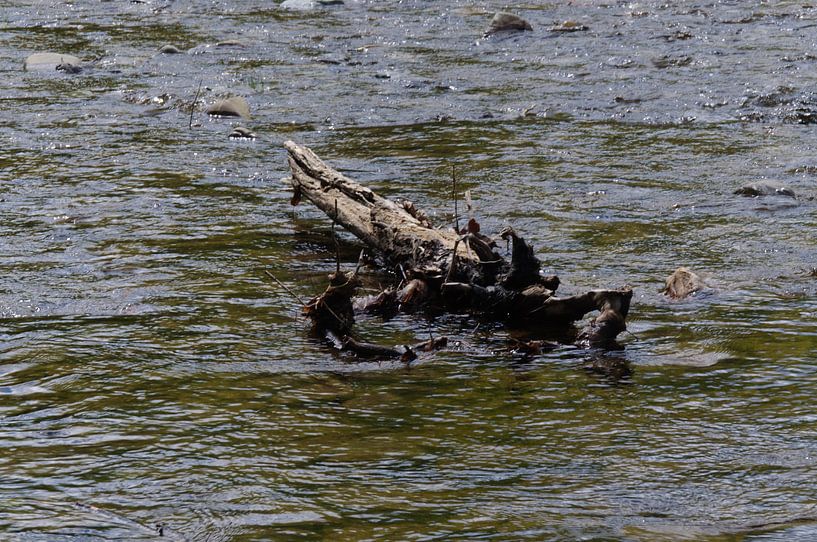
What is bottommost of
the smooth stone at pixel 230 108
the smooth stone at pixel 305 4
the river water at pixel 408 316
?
the river water at pixel 408 316

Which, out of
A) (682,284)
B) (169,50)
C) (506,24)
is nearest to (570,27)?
(506,24)

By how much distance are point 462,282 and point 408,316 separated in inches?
10.8

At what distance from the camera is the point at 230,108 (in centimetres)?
927

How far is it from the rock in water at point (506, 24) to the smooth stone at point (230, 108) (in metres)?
3.64

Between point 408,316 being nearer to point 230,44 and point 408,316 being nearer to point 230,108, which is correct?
point 230,108

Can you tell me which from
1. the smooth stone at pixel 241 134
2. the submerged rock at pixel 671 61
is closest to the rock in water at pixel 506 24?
the submerged rock at pixel 671 61

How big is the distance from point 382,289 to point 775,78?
5342mm

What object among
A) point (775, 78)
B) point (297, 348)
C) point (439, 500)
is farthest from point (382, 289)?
point (775, 78)

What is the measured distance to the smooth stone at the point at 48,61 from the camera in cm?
1104

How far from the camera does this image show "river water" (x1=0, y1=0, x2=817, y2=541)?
3445mm

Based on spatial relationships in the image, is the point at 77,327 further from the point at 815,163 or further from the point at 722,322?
the point at 815,163

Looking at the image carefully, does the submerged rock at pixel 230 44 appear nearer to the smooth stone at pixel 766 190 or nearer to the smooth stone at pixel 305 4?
the smooth stone at pixel 305 4

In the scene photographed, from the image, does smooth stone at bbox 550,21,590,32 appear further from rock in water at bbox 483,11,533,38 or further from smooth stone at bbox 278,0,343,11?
smooth stone at bbox 278,0,343,11

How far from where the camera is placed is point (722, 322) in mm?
4836
